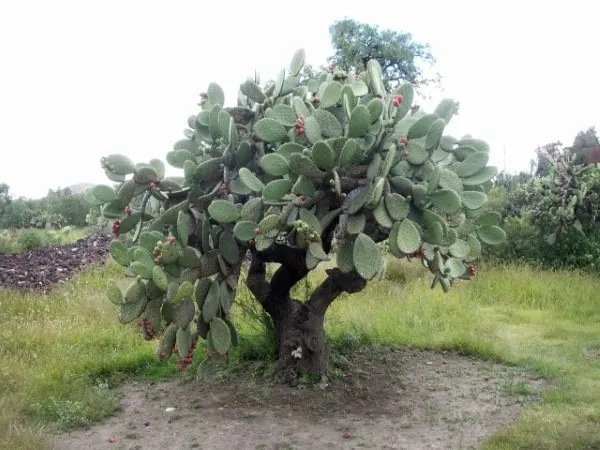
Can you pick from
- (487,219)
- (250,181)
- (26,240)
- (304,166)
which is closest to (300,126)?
(304,166)

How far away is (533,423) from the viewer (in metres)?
4.28

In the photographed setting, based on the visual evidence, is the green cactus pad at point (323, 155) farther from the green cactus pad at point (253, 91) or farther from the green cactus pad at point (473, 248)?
the green cactus pad at point (473, 248)

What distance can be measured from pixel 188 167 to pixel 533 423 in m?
2.65

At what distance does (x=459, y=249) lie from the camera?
4.28m

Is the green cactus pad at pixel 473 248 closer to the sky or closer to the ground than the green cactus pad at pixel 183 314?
closer to the sky

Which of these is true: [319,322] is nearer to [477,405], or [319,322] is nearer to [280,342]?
[280,342]


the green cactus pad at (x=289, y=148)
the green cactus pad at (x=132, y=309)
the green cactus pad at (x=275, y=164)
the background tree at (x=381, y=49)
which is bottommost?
the green cactus pad at (x=132, y=309)

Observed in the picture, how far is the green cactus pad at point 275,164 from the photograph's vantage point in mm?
3826

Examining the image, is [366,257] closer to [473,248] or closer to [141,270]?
[473,248]

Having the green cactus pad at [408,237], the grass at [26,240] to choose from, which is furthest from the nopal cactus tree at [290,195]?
the grass at [26,240]

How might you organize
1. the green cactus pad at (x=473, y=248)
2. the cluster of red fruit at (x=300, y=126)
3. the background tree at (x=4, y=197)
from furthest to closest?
the background tree at (x=4, y=197) → the green cactus pad at (x=473, y=248) → the cluster of red fruit at (x=300, y=126)

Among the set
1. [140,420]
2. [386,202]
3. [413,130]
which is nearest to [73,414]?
[140,420]

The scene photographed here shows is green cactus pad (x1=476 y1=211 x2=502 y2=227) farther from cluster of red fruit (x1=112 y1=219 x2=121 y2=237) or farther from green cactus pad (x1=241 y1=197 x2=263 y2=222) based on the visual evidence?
cluster of red fruit (x1=112 y1=219 x2=121 y2=237)

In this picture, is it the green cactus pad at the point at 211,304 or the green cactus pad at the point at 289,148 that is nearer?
the green cactus pad at the point at 289,148
